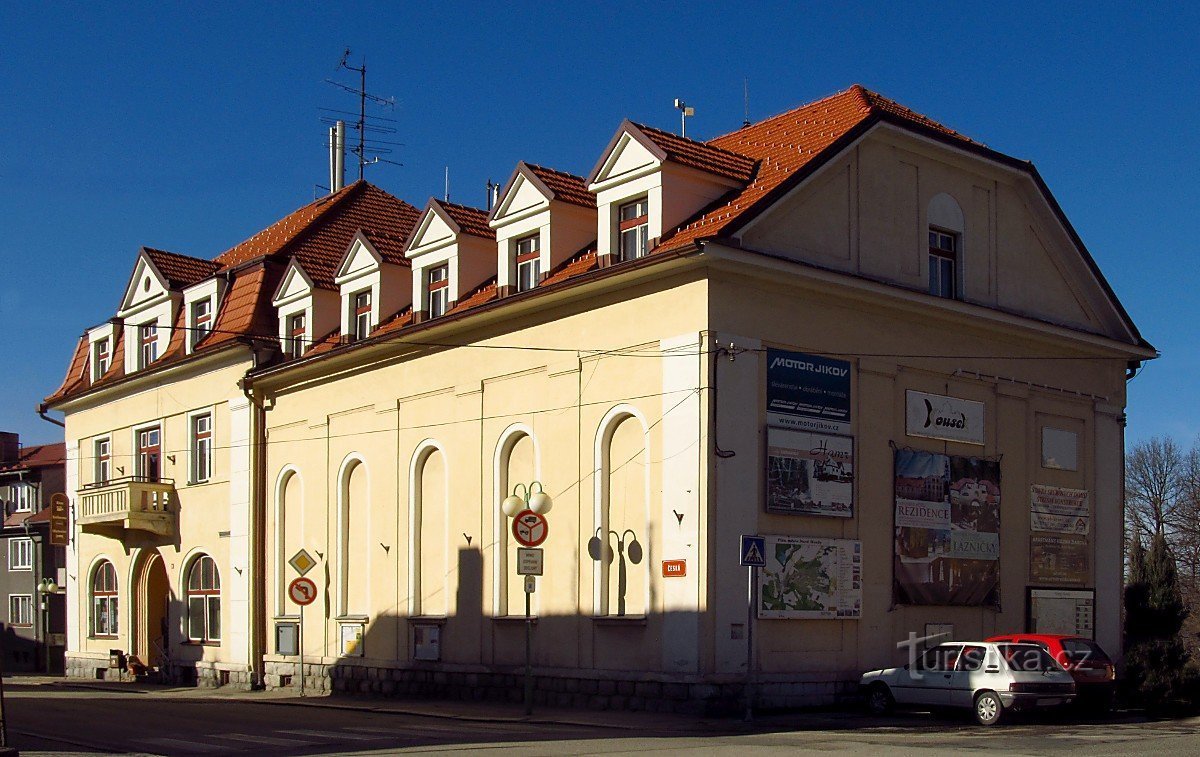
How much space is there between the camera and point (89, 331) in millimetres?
44812

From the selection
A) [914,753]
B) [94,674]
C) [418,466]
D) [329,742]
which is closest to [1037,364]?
[418,466]

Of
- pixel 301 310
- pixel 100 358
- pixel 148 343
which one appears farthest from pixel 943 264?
pixel 100 358

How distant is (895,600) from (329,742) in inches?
446

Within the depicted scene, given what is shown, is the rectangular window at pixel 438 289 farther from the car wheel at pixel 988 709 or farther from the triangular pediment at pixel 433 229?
the car wheel at pixel 988 709

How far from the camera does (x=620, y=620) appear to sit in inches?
981

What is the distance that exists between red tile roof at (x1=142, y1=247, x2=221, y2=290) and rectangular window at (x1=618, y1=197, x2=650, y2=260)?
719 inches

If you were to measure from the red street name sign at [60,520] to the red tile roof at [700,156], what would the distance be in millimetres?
24499

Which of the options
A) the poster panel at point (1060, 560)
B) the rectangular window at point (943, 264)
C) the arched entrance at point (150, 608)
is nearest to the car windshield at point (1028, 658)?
the poster panel at point (1060, 560)

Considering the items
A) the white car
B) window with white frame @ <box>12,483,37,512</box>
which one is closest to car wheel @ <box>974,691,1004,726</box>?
the white car

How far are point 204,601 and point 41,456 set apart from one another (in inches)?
1270

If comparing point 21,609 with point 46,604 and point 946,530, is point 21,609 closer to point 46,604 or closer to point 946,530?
point 46,604

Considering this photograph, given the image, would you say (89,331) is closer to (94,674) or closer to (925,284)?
(94,674)

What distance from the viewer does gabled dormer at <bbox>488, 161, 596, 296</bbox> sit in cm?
2817

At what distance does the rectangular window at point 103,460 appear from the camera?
1695 inches
